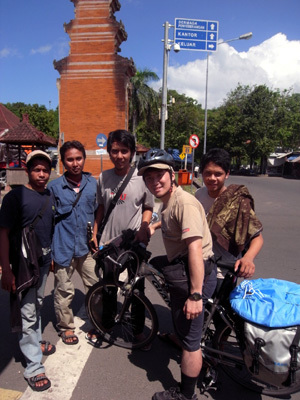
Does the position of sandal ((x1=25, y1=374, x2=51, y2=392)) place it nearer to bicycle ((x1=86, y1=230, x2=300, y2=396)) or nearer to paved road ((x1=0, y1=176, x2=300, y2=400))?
paved road ((x1=0, y1=176, x2=300, y2=400))

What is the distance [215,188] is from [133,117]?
34133 millimetres

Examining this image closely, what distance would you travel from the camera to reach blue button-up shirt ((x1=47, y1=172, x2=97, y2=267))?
2898mm

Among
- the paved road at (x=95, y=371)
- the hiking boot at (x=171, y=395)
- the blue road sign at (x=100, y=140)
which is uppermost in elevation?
the blue road sign at (x=100, y=140)


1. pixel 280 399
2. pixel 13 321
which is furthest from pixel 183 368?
pixel 13 321

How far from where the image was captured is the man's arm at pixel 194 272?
77.6 inches

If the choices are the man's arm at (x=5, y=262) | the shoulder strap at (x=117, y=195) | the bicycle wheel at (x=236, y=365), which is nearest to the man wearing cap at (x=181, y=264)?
the bicycle wheel at (x=236, y=365)

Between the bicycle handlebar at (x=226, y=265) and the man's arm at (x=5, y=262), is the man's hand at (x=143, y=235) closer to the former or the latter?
the bicycle handlebar at (x=226, y=265)

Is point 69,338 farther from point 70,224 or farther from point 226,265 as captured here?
point 226,265

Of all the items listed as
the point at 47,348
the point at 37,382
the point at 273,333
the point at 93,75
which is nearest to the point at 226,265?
the point at 273,333

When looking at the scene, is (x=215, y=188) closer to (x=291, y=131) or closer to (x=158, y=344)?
(x=158, y=344)

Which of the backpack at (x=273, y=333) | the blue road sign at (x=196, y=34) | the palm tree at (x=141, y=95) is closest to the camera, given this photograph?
the backpack at (x=273, y=333)

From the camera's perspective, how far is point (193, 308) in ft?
6.71

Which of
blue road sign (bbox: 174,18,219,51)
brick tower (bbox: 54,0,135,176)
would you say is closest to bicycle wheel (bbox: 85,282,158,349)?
blue road sign (bbox: 174,18,219,51)

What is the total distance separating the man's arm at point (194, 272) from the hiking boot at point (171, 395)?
67cm
